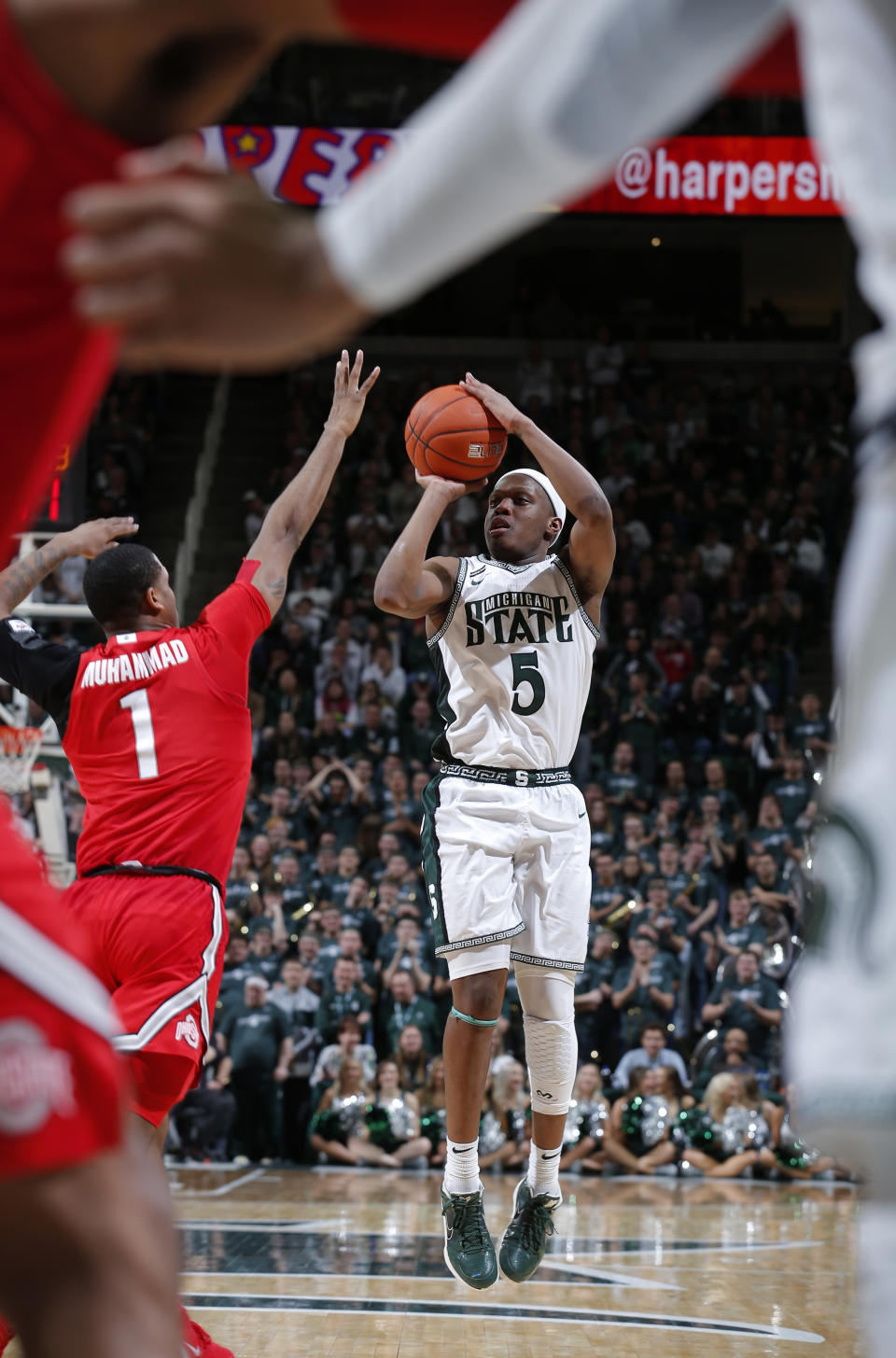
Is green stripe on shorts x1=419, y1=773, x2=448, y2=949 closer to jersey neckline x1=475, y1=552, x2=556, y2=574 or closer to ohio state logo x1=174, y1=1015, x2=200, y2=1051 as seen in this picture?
jersey neckline x1=475, y1=552, x2=556, y2=574

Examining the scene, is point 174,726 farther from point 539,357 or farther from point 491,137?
point 539,357

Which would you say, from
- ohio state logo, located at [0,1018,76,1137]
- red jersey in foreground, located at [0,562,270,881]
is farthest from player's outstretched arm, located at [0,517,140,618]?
ohio state logo, located at [0,1018,76,1137]

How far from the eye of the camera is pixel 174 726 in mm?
4457

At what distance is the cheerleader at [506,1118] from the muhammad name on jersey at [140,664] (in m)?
7.61

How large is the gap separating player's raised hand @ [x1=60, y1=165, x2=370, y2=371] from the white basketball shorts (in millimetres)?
4137

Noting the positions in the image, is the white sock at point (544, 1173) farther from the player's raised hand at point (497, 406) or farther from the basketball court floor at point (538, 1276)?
the player's raised hand at point (497, 406)

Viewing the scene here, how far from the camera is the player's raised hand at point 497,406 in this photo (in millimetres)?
5477

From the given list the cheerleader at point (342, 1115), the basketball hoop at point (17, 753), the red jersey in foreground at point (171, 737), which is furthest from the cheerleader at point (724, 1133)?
the red jersey in foreground at point (171, 737)

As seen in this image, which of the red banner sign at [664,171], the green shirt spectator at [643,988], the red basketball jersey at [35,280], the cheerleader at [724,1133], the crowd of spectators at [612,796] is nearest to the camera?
the red basketball jersey at [35,280]

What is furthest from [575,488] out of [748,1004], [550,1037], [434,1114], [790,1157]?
[790,1157]

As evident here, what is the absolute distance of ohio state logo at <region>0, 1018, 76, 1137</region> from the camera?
161 centimetres

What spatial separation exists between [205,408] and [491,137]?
2210cm

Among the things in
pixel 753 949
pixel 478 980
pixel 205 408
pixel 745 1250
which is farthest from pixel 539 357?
pixel 478 980

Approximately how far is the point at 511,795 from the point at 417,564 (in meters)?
0.99
